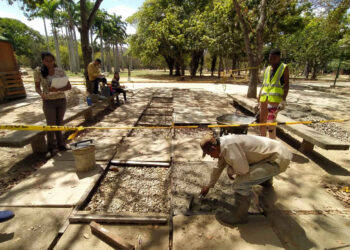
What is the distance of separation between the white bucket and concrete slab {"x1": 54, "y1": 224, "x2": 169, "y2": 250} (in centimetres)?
120

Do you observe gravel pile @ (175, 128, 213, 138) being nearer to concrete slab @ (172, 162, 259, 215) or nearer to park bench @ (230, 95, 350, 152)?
concrete slab @ (172, 162, 259, 215)

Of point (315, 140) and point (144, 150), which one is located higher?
point (315, 140)

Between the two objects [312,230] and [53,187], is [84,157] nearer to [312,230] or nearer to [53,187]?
[53,187]

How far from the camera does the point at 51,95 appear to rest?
12.6 ft

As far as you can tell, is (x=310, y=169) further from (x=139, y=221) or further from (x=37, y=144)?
(x=37, y=144)

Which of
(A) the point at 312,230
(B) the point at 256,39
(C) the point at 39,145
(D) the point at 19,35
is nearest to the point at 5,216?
(C) the point at 39,145

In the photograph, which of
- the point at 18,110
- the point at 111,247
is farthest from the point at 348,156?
the point at 18,110

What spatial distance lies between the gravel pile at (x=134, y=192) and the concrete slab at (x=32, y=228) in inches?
15.9

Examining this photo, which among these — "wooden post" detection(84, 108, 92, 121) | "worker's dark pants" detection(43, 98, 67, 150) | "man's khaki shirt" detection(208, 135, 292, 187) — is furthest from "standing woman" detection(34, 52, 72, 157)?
"man's khaki shirt" detection(208, 135, 292, 187)

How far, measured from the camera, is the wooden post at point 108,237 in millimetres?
2018

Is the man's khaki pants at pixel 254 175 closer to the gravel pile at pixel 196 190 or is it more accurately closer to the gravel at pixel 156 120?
the gravel pile at pixel 196 190

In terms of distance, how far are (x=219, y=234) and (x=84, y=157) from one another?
7.90 ft

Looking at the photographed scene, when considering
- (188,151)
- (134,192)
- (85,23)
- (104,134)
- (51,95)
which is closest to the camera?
(134,192)

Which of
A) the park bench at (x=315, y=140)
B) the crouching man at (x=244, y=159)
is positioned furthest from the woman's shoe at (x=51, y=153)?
the park bench at (x=315, y=140)
